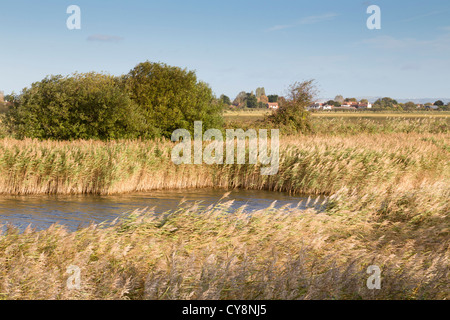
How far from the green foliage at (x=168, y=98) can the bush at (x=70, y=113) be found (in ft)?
8.44

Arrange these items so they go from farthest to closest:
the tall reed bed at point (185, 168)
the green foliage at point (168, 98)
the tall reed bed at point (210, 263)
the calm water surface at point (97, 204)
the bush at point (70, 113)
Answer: the green foliage at point (168, 98) → the bush at point (70, 113) → the tall reed bed at point (185, 168) → the calm water surface at point (97, 204) → the tall reed bed at point (210, 263)

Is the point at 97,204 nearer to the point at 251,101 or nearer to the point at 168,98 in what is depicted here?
the point at 168,98

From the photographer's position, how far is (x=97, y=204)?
17.4 m

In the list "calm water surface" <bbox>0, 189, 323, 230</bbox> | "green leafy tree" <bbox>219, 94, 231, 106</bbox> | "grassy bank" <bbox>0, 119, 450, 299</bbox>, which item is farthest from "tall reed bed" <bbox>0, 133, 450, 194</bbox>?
"green leafy tree" <bbox>219, 94, 231, 106</bbox>

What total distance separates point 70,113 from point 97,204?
437 inches

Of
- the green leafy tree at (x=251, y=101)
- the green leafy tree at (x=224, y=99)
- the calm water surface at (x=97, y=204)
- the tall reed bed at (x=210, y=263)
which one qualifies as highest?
the green leafy tree at (x=251, y=101)

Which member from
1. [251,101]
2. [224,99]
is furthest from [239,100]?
[224,99]

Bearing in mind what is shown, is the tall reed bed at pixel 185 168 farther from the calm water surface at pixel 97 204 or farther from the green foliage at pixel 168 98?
the green foliage at pixel 168 98

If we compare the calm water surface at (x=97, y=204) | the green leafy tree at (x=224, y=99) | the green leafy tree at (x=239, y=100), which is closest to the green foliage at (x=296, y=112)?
the green leafy tree at (x=224, y=99)

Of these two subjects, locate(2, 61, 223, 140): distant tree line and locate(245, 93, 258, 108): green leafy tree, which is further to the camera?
locate(245, 93, 258, 108): green leafy tree

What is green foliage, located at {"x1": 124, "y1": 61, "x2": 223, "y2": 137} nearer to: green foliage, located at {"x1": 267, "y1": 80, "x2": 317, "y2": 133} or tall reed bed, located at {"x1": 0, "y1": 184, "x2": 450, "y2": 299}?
green foliage, located at {"x1": 267, "y1": 80, "x2": 317, "y2": 133}

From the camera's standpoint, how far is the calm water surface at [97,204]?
584 inches

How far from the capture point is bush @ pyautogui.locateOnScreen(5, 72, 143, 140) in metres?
26.2

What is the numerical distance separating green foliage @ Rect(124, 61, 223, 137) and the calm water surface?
1086cm
